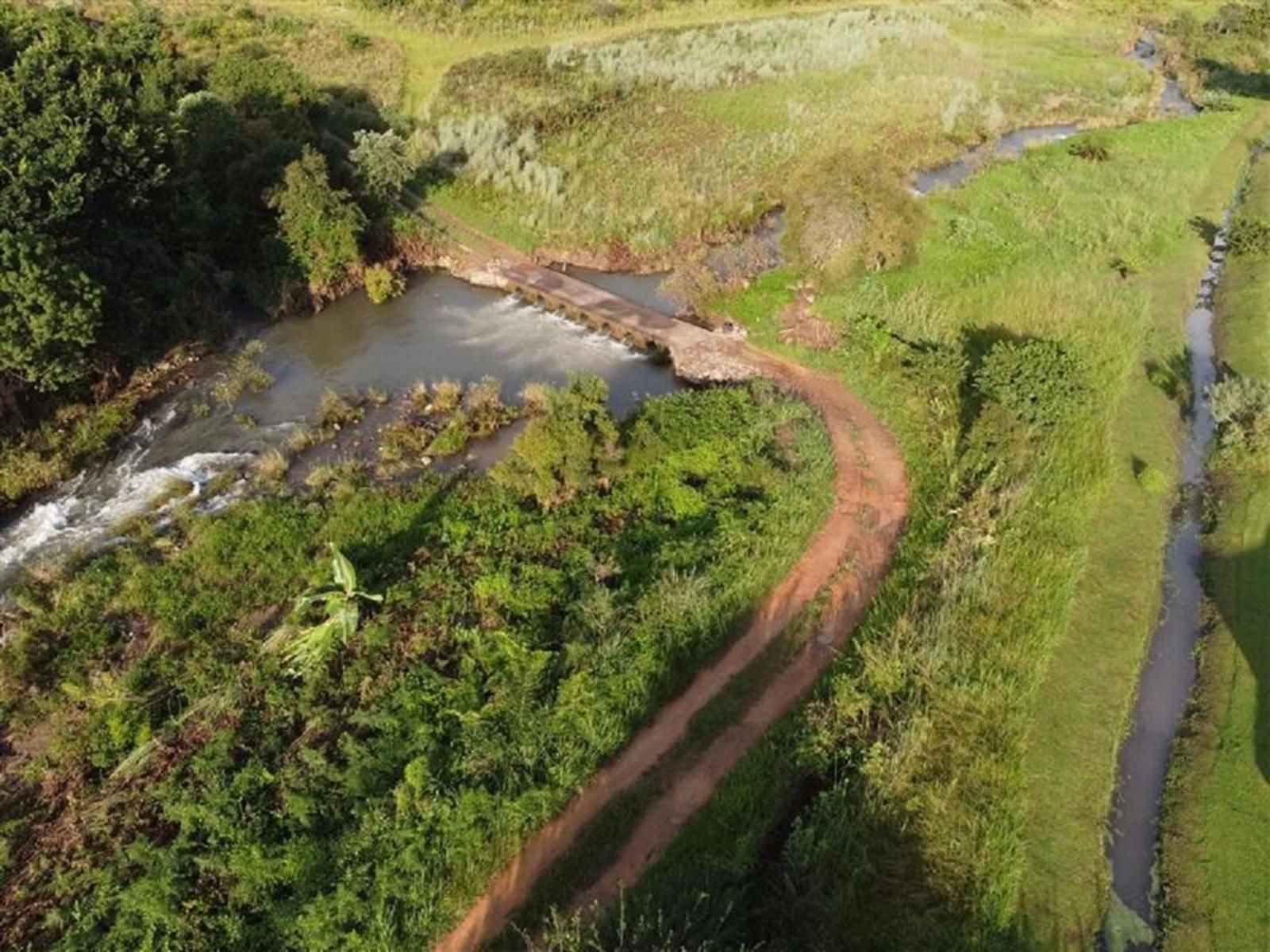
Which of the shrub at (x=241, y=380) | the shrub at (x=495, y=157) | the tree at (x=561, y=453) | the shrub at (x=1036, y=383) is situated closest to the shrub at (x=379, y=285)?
the shrub at (x=241, y=380)

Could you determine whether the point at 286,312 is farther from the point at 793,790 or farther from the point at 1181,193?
the point at 1181,193

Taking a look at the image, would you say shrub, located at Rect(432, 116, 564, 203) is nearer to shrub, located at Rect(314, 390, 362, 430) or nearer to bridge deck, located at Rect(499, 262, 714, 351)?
bridge deck, located at Rect(499, 262, 714, 351)

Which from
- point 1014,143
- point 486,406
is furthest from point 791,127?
point 486,406

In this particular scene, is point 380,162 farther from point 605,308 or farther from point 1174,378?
point 1174,378

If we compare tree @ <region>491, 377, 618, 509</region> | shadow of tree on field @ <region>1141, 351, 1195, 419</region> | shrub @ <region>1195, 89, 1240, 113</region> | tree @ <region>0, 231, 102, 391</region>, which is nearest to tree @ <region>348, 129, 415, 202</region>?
tree @ <region>0, 231, 102, 391</region>

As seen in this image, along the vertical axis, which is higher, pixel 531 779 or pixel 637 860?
pixel 531 779

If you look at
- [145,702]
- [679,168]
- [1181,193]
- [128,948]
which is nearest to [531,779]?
[128,948]

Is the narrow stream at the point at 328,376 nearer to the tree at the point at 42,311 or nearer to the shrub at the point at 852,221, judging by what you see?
the tree at the point at 42,311
